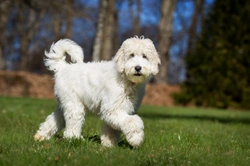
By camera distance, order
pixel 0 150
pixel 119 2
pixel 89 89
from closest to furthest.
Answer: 1. pixel 0 150
2. pixel 89 89
3. pixel 119 2

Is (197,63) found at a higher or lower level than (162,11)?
lower

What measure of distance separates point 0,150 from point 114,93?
66.5 inches

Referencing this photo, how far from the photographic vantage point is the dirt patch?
26859mm

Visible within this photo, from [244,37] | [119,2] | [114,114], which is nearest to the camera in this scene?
[114,114]

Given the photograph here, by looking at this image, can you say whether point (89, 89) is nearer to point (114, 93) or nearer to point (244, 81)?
point (114, 93)

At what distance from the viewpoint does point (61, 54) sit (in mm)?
7637

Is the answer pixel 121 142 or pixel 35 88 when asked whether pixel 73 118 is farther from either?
pixel 35 88

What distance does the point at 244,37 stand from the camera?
2300 centimetres

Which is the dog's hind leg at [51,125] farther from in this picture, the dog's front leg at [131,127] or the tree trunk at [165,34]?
the tree trunk at [165,34]

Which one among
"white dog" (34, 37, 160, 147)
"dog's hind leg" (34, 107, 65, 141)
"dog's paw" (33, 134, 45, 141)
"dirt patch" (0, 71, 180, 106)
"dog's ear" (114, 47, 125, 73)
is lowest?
"dirt patch" (0, 71, 180, 106)

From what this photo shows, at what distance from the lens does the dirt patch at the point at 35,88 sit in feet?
88.1

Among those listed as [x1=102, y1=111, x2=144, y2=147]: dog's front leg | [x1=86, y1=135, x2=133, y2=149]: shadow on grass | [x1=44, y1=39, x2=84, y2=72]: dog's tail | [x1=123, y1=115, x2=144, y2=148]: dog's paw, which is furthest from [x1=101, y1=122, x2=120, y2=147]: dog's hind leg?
[x1=44, y1=39, x2=84, y2=72]: dog's tail

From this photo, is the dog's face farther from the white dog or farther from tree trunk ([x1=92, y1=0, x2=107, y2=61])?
tree trunk ([x1=92, y1=0, x2=107, y2=61])

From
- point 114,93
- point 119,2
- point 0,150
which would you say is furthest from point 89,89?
point 119,2
